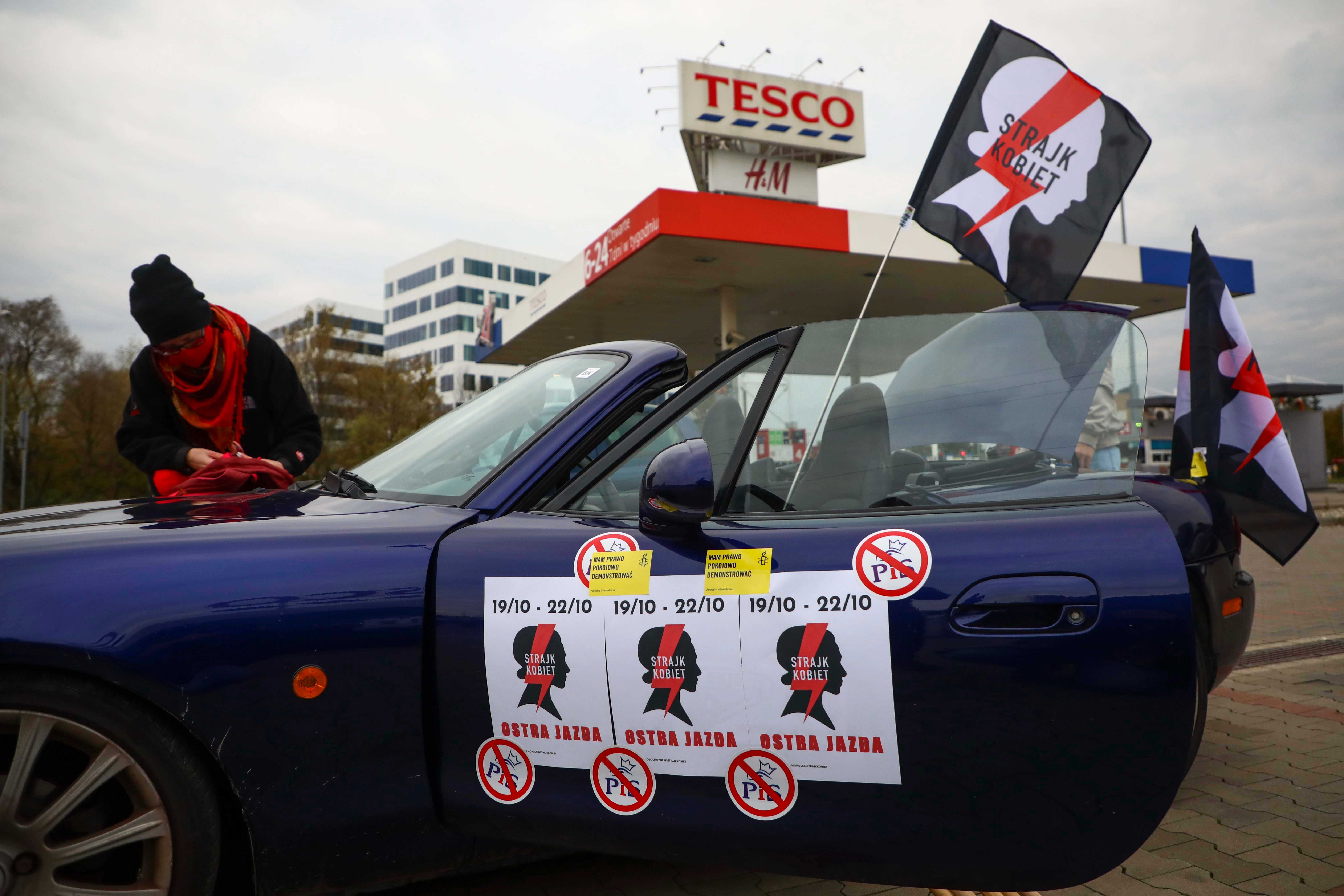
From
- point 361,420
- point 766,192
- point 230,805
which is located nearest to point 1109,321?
point 230,805

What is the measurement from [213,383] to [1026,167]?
3232 millimetres

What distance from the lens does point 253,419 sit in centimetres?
329

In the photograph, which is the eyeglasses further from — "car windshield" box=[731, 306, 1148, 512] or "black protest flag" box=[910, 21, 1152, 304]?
"black protest flag" box=[910, 21, 1152, 304]

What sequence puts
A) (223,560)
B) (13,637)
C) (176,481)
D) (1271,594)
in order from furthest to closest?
(1271,594) < (176,481) < (223,560) < (13,637)

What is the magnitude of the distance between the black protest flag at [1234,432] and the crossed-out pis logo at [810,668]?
233cm

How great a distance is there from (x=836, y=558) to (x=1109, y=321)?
95 centimetres

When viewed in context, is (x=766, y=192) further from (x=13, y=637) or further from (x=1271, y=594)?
(x=13, y=637)

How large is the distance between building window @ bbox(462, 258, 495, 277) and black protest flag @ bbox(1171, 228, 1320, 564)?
259ft

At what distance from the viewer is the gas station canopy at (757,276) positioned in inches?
576

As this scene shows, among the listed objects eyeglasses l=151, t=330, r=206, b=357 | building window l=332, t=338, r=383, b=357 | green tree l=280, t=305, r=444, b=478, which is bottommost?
eyeglasses l=151, t=330, r=206, b=357

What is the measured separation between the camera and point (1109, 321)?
2006mm

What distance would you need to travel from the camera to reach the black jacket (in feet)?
10.0

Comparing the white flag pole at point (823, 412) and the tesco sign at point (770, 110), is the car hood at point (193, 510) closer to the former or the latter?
the white flag pole at point (823, 412)

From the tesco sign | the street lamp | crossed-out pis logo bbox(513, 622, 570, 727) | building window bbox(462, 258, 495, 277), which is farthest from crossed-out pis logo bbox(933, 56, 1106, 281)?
building window bbox(462, 258, 495, 277)
